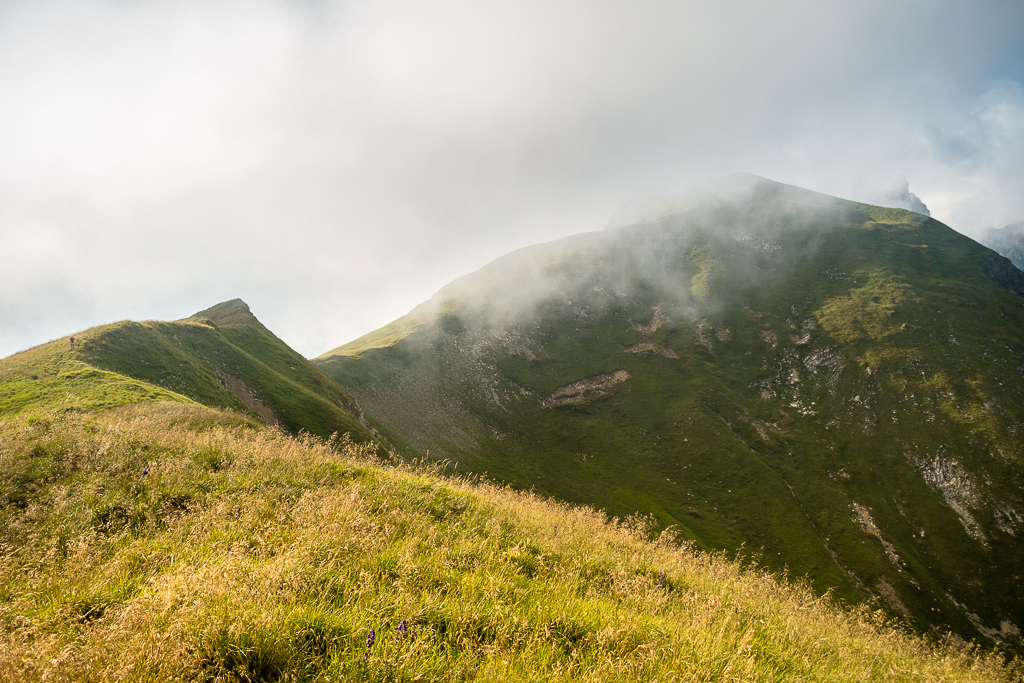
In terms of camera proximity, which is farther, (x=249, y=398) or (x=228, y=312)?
(x=228, y=312)

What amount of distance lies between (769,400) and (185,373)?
157688mm

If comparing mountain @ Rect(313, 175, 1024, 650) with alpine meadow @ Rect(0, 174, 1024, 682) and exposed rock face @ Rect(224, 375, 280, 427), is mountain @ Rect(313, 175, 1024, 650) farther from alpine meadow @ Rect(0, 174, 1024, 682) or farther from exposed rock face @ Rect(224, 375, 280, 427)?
exposed rock face @ Rect(224, 375, 280, 427)

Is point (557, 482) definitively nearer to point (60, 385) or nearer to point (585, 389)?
point (585, 389)

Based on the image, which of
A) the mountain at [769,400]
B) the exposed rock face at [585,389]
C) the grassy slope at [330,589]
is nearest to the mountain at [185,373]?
the grassy slope at [330,589]

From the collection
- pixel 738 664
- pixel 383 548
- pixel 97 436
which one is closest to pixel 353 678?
pixel 383 548

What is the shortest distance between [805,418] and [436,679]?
523ft

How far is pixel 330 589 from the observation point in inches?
166

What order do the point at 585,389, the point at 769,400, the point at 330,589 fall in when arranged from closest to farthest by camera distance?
1. the point at 330,589
2. the point at 769,400
3. the point at 585,389

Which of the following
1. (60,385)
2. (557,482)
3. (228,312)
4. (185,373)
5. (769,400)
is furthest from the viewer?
(769,400)

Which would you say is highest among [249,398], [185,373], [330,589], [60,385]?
[185,373]

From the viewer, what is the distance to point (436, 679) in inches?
130

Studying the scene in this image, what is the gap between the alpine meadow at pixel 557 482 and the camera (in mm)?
3816

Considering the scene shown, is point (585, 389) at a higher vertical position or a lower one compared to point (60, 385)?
lower

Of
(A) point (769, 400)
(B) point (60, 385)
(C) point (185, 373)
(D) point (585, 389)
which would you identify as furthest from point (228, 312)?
(A) point (769, 400)
